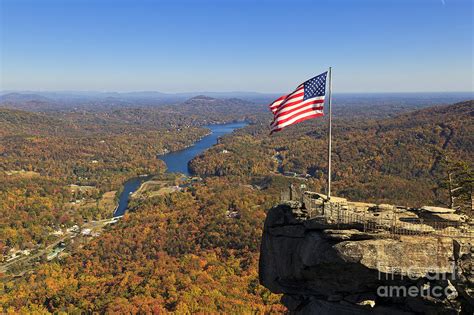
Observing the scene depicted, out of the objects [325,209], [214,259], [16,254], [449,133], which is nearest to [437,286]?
[325,209]

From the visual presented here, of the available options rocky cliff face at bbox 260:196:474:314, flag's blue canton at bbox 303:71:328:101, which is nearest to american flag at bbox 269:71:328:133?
flag's blue canton at bbox 303:71:328:101

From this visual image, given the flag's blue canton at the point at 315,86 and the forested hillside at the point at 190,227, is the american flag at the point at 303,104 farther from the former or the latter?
the forested hillside at the point at 190,227

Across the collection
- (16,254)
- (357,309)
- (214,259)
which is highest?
(357,309)

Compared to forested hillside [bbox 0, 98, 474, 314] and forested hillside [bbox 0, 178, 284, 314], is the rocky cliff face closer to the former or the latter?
forested hillside [bbox 0, 98, 474, 314]

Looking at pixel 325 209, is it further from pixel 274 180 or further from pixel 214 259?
pixel 274 180

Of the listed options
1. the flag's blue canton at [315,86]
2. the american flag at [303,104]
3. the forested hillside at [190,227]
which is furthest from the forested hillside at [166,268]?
the flag's blue canton at [315,86]

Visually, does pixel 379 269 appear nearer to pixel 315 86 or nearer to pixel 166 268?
pixel 315 86
